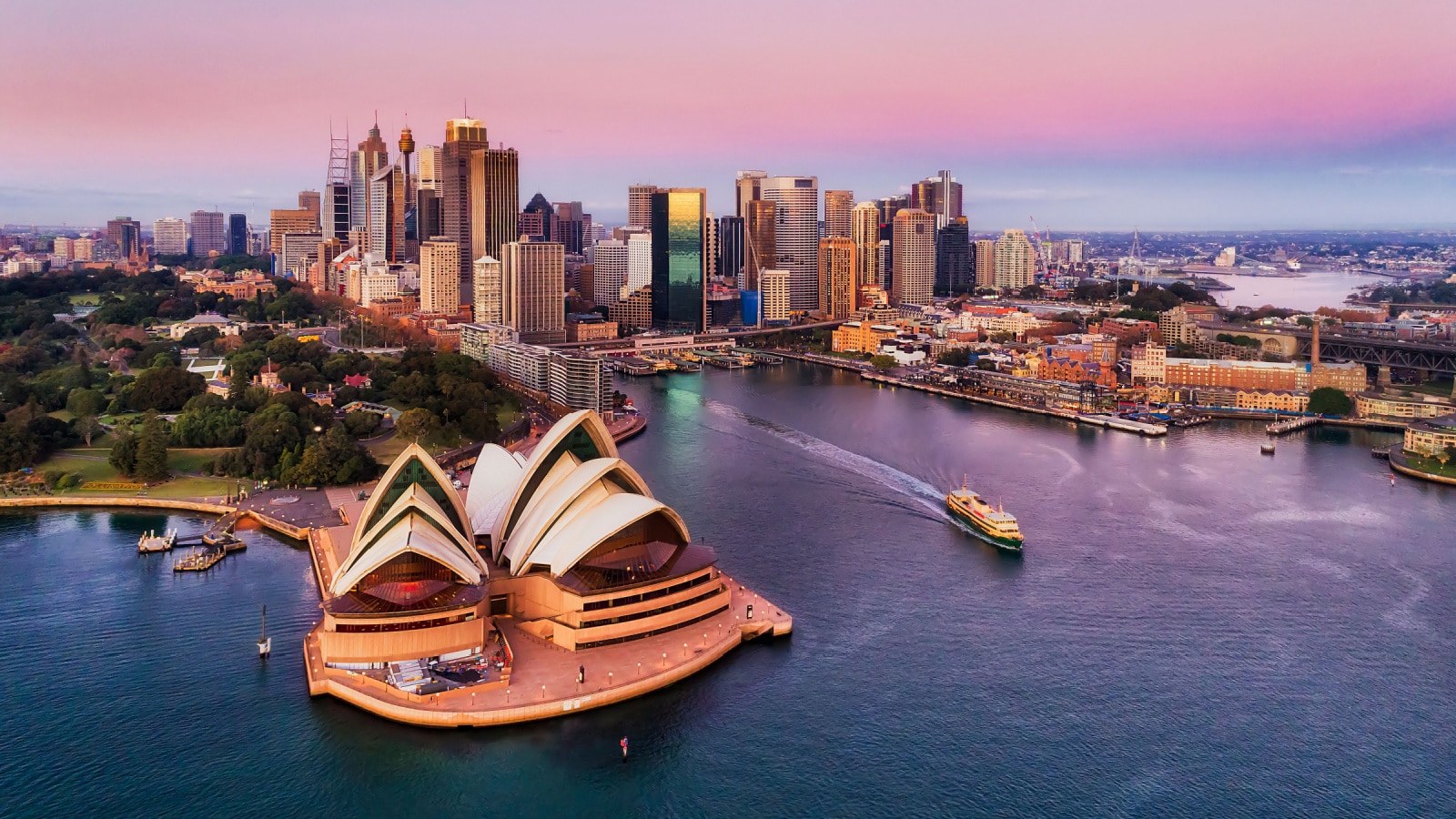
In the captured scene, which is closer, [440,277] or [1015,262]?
[440,277]

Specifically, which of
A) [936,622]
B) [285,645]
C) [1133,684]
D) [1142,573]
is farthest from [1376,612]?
[285,645]

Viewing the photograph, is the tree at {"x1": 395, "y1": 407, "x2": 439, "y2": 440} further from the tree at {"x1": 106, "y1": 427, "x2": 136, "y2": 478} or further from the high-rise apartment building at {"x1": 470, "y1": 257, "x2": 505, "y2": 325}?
the high-rise apartment building at {"x1": 470, "y1": 257, "x2": 505, "y2": 325}

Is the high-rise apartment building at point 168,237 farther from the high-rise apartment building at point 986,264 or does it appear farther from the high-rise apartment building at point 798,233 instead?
the high-rise apartment building at point 986,264

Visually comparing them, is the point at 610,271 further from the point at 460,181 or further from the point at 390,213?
the point at 390,213

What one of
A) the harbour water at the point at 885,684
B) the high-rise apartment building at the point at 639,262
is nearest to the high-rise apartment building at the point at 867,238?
the high-rise apartment building at the point at 639,262

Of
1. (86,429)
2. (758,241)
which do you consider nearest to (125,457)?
(86,429)

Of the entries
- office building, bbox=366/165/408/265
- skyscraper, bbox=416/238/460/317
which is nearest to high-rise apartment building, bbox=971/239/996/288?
skyscraper, bbox=416/238/460/317
